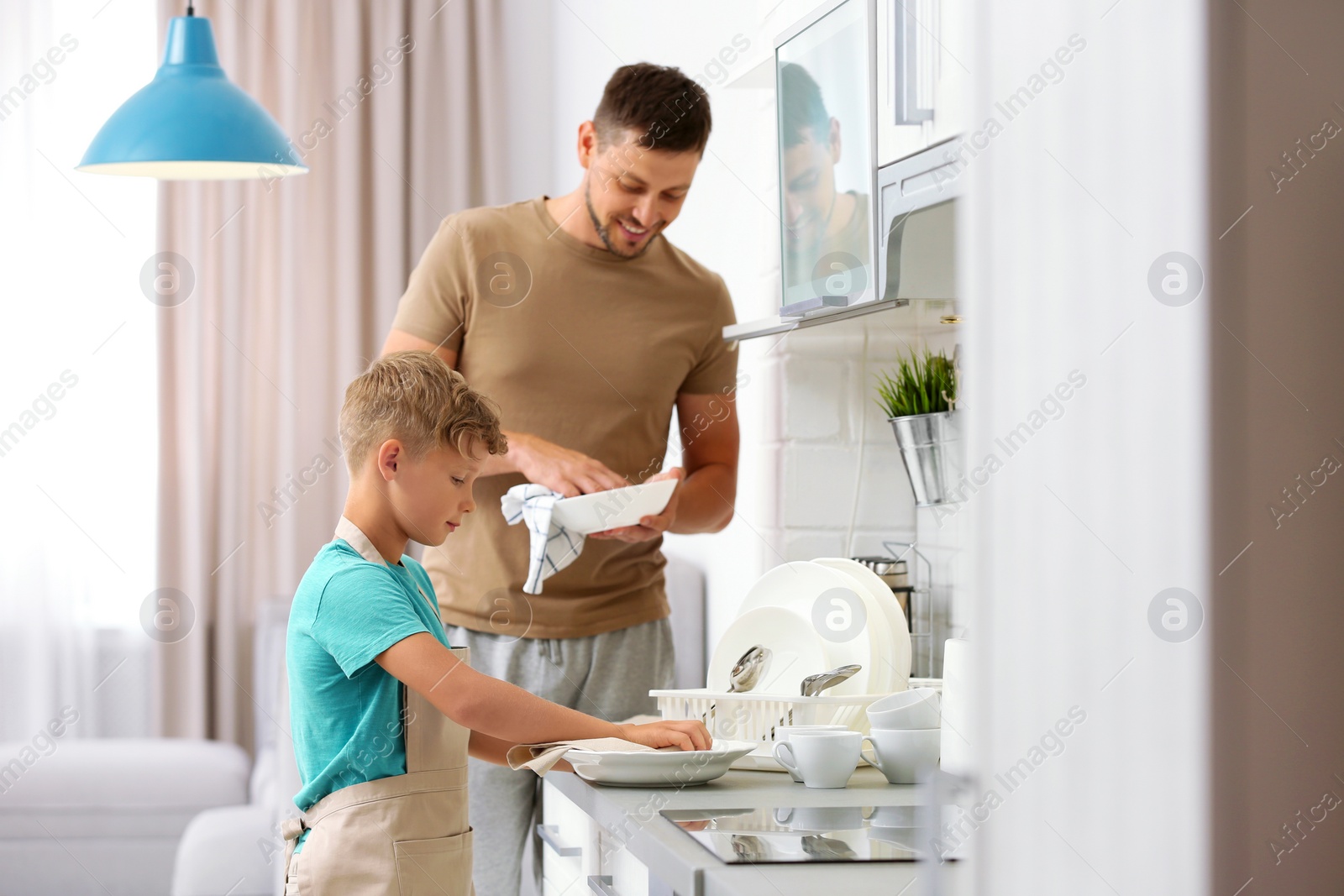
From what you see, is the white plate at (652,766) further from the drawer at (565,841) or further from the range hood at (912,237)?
the range hood at (912,237)

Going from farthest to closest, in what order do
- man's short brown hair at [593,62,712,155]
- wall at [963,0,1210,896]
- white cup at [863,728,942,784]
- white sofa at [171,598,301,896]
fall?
white sofa at [171,598,301,896] → man's short brown hair at [593,62,712,155] → white cup at [863,728,942,784] → wall at [963,0,1210,896]

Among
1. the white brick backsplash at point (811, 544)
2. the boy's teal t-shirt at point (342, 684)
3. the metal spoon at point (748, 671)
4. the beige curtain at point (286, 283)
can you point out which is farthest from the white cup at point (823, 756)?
the beige curtain at point (286, 283)

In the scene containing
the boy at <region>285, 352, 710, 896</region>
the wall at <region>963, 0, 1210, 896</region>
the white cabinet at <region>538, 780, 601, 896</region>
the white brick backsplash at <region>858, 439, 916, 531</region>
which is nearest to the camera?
the wall at <region>963, 0, 1210, 896</region>

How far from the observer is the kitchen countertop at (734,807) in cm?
81

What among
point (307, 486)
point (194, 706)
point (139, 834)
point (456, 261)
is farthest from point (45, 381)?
point (456, 261)

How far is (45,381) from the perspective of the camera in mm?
3500

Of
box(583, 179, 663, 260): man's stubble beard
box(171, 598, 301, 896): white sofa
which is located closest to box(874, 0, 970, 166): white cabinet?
box(583, 179, 663, 260): man's stubble beard

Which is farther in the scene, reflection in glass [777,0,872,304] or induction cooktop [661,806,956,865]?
reflection in glass [777,0,872,304]

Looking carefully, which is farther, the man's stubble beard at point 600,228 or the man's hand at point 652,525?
the man's stubble beard at point 600,228

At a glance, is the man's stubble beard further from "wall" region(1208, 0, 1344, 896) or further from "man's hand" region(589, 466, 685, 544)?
"wall" region(1208, 0, 1344, 896)

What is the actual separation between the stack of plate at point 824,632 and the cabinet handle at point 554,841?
9.1 inches

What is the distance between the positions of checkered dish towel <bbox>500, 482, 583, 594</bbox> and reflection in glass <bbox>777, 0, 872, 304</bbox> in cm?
38

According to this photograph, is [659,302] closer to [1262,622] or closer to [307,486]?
[1262,622]

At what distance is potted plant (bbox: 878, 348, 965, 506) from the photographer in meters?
1.46
